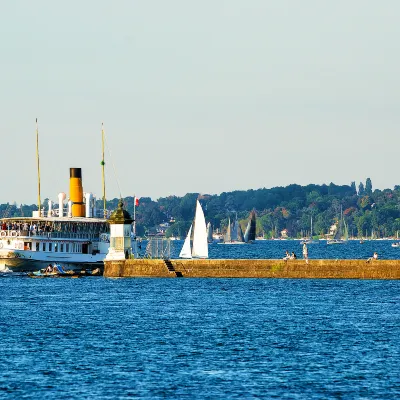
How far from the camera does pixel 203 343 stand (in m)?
67.6

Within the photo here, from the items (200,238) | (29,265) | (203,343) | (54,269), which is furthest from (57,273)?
(203,343)

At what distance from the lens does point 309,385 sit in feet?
175

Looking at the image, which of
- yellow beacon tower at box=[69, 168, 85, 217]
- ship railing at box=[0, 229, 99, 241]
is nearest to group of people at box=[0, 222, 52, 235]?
ship railing at box=[0, 229, 99, 241]

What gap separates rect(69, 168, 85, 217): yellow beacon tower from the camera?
153 m

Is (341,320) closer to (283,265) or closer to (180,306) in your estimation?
(180,306)

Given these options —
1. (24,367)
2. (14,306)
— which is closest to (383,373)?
(24,367)

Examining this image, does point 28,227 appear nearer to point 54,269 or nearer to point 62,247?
point 62,247

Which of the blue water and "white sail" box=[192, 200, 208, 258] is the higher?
"white sail" box=[192, 200, 208, 258]

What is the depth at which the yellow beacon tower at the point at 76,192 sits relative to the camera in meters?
153

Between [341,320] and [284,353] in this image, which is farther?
[341,320]

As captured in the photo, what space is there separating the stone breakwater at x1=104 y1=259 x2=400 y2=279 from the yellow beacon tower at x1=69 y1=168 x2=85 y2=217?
31.6 metres

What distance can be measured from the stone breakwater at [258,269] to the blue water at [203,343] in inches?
174

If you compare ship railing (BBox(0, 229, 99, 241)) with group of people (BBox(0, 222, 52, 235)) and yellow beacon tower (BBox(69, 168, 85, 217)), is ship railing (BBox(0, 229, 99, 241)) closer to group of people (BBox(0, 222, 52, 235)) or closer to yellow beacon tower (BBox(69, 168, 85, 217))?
group of people (BBox(0, 222, 52, 235))

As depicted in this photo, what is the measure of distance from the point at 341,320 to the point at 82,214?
7795 centimetres
